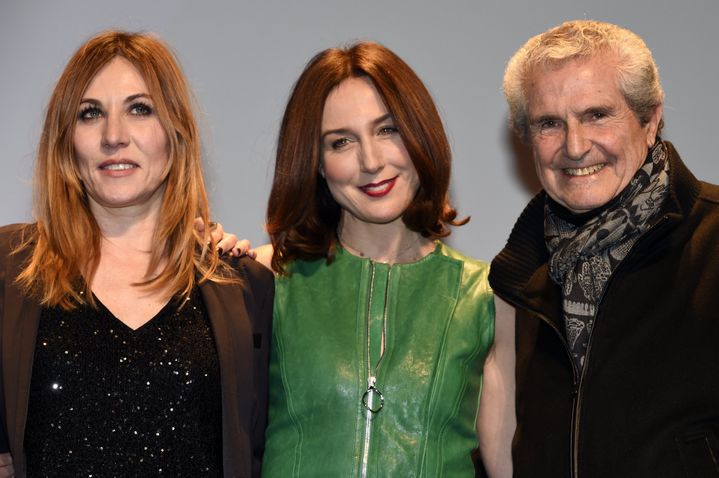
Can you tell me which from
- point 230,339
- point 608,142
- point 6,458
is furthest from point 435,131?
point 6,458

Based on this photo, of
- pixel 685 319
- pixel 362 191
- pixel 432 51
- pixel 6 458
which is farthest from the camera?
pixel 432 51

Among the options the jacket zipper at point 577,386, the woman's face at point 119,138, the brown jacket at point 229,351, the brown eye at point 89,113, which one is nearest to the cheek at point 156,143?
the woman's face at point 119,138

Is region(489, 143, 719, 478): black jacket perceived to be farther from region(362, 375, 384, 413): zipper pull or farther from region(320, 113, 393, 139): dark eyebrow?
region(320, 113, 393, 139): dark eyebrow

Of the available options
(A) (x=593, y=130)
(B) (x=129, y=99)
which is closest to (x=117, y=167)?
(B) (x=129, y=99)

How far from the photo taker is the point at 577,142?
8.70ft

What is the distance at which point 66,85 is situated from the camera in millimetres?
2818

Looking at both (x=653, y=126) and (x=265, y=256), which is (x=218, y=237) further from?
(x=653, y=126)

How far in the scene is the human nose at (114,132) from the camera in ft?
9.05

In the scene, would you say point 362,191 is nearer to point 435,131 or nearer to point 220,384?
point 435,131

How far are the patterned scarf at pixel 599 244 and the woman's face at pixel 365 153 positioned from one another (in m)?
0.49

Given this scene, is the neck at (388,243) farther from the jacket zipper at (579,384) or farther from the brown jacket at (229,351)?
the jacket zipper at (579,384)

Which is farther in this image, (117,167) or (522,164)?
(522,164)

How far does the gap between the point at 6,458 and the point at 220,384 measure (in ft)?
1.90

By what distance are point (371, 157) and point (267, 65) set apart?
84cm
